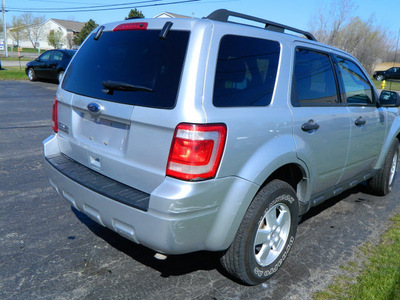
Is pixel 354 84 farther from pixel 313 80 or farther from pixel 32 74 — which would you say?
pixel 32 74

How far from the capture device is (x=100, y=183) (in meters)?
2.71

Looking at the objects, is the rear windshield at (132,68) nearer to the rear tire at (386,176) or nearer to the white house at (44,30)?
the rear tire at (386,176)

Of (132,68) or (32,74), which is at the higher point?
(132,68)

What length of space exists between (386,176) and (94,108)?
408cm

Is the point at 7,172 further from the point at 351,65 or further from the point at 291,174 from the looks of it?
the point at 351,65

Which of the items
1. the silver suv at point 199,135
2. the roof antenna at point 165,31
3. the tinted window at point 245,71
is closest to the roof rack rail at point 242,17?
the silver suv at point 199,135

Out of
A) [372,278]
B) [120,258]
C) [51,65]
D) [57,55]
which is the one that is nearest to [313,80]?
[372,278]

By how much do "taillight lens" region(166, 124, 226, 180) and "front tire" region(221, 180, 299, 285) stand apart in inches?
23.1

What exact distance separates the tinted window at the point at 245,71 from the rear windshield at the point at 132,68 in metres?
0.29

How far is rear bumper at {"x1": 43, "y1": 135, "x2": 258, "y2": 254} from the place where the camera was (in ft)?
7.54

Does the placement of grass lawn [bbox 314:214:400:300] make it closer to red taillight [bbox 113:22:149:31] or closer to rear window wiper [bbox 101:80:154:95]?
rear window wiper [bbox 101:80:154:95]

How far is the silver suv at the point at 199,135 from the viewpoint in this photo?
235cm

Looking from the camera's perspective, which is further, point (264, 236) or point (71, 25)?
point (71, 25)

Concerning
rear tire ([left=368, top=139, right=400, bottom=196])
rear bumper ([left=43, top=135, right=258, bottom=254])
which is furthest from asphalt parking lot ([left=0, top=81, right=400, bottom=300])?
rear bumper ([left=43, top=135, right=258, bottom=254])
